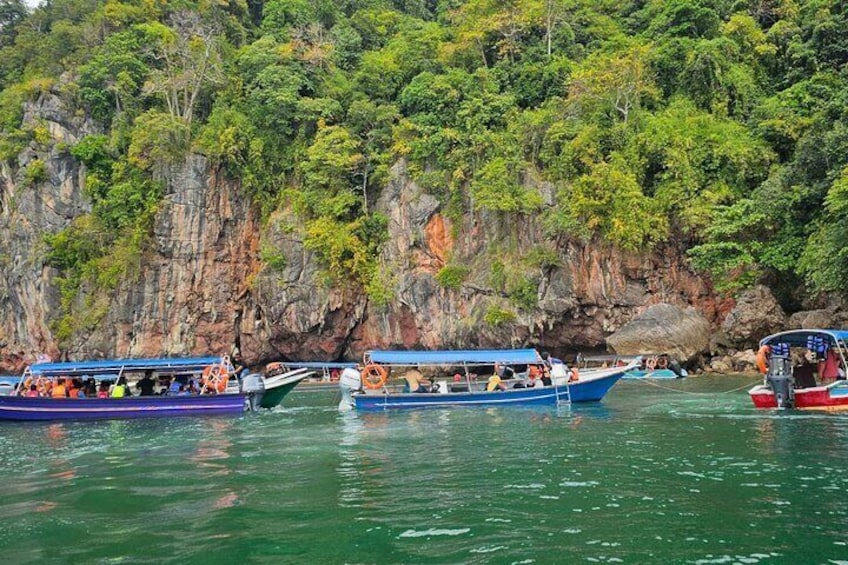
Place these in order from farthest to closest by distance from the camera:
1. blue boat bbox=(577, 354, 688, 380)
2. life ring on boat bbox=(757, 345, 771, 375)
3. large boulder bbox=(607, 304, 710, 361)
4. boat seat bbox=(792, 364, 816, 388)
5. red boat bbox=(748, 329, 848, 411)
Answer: large boulder bbox=(607, 304, 710, 361) < blue boat bbox=(577, 354, 688, 380) < boat seat bbox=(792, 364, 816, 388) < life ring on boat bbox=(757, 345, 771, 375) < red boat bbox=(748, 329, 848, 411)

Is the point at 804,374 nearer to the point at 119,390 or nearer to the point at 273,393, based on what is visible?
the point at 273,393

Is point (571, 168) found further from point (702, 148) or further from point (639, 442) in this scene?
point (639, 442)

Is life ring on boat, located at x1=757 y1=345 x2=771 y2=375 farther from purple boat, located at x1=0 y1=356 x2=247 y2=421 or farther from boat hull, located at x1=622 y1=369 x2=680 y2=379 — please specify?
purple boat, located at x1=0 y1=356 x2=247 y2=421

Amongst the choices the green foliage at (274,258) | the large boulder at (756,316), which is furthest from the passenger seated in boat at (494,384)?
the green foliage at (274,258)

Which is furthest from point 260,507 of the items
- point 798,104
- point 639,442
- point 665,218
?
point 798,104

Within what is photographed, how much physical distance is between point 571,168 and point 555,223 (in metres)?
2.89

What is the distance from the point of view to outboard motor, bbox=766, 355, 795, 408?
655 inches

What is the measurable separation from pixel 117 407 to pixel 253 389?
401cm

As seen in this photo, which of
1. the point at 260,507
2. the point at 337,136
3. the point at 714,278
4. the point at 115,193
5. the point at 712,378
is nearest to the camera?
the point at 260,507

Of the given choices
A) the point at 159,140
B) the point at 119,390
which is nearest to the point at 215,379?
the point at 119,390

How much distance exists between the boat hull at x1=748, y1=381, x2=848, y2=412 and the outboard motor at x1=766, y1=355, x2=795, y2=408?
0.44 feet

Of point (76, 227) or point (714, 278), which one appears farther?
point (76, 227)

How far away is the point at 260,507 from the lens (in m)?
8.66

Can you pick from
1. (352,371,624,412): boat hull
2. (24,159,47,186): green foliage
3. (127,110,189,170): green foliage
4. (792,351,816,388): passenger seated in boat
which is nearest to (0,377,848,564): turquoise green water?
(792,351,816,388): passenger seated in boat
